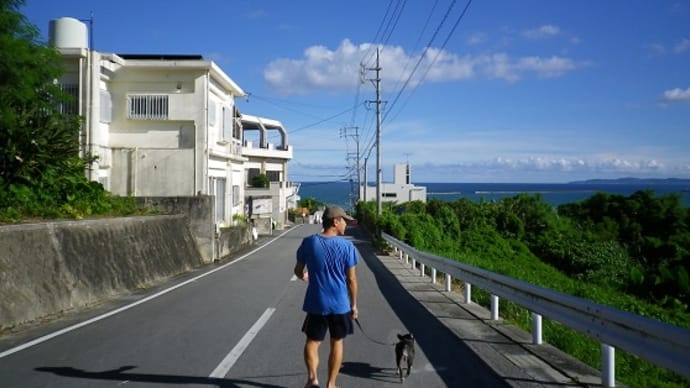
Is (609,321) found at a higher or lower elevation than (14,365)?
higher

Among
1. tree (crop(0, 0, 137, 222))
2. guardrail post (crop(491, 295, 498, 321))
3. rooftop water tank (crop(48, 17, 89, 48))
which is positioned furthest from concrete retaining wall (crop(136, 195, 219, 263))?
guardrail post (crop(491, 295, 498, 321))

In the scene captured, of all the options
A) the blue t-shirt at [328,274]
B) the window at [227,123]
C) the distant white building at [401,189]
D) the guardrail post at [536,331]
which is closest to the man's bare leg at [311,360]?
the blue t-shirt at [328,274]

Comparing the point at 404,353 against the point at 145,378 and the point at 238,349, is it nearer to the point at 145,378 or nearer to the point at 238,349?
the point at 238,349

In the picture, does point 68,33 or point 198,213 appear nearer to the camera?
point 198,213

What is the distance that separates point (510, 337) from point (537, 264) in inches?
1291

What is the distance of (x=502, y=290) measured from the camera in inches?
373

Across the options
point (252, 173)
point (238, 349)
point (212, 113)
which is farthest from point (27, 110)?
point (252, 173)

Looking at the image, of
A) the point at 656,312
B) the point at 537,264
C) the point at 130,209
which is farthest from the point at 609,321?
the point at 537,264

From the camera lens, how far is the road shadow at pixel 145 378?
638 centimetres

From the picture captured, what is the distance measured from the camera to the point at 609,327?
6.06 m

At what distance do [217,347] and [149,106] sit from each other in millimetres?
20514

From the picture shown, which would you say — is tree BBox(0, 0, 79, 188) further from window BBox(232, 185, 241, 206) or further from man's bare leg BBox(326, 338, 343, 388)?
window BBox(232, 185, 241, 206)

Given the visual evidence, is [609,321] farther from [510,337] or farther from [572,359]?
[510,337]

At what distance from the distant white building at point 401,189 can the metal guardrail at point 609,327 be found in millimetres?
95503
